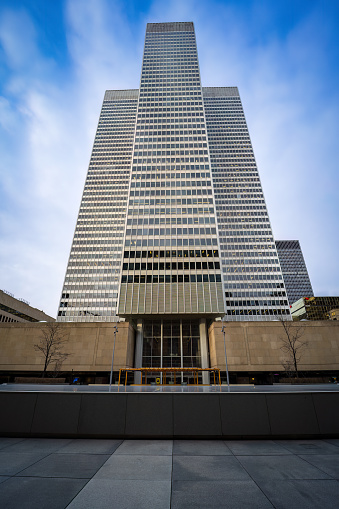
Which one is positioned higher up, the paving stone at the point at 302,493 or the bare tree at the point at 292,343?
the bare tree at the point at 292,343

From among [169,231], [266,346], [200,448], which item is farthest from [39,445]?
[169,231]

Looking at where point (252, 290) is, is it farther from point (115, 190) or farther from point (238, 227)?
point (115, 190)

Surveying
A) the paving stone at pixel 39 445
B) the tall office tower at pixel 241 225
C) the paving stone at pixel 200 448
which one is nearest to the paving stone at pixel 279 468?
the paving stone at pixel 200 448

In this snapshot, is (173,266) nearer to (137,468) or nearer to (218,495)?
(137,468)

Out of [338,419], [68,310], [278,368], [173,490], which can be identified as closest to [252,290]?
[278,368]

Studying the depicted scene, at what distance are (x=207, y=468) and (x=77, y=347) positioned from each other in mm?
48255

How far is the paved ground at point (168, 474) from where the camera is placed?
15.9 feet

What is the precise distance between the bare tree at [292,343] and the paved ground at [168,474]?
44711mm

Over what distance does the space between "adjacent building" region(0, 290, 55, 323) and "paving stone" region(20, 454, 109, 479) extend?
9236 centimetres

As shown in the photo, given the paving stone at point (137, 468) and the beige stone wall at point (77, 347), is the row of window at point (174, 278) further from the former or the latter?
the paving stone at point (137, 468)

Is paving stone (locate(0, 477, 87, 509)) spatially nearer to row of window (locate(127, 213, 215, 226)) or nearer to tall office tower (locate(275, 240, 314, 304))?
row of window (locate(127, 213, 215, 226))

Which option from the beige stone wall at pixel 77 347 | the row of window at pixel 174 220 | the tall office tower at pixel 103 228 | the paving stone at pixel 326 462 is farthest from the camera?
the tall office tower at pixel 103 228

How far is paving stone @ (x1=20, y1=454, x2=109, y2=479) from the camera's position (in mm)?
6137

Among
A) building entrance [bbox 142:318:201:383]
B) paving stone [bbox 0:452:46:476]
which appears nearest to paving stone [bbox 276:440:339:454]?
paving stone [bbox 0:452:46:476]
